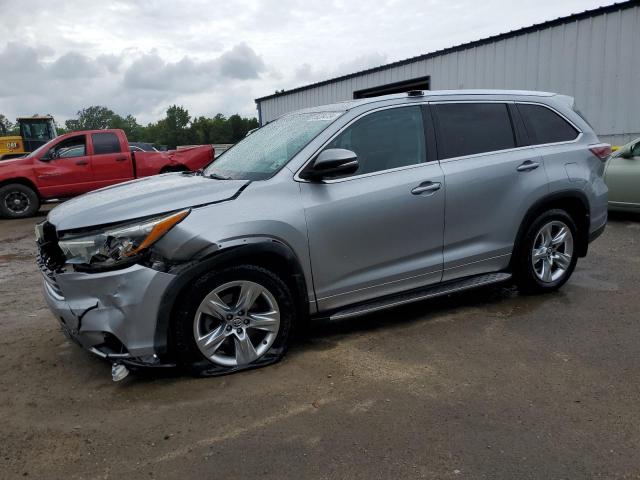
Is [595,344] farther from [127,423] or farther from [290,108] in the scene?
[290,108]

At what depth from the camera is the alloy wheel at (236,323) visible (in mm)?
3328

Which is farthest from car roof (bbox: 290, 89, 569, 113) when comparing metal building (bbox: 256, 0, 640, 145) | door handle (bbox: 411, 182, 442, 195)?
metal building (bbox: 256, 0, 640, 145)

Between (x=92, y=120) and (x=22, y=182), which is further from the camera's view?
(x=92, y=120)

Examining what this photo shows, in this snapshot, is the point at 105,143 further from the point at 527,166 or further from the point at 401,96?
the point at 527,166

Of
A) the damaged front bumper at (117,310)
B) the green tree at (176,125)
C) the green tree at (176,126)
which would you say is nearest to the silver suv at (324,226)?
the damaged front bumper at (117,310)

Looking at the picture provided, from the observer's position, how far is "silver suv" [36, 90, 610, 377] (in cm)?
319

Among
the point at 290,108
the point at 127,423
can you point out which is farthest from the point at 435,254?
the point at 290,108

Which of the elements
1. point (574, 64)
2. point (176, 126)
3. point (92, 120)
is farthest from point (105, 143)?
point (92, 120)

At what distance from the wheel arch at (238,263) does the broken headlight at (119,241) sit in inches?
9.8

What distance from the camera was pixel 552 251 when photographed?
4906 millimetres

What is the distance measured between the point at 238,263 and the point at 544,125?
309 centimetres

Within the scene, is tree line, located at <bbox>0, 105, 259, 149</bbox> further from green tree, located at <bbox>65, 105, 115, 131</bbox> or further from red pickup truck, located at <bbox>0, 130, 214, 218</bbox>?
red pickup truck, located at <bbox>0, 130, 214, 218</bbox>

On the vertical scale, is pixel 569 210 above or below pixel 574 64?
below

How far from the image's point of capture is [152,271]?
312 centimetres
